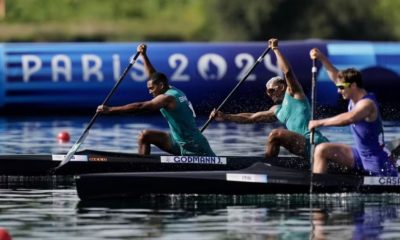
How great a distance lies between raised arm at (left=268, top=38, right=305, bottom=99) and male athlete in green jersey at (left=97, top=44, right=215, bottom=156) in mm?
1580

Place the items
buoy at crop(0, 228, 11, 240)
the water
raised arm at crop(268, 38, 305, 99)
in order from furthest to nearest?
raised arm at crop(268, 38, 305, 99) < the water < buoy at crop(0, 228, 11, 240)

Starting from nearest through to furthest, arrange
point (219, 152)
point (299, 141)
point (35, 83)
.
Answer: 1. point (299, 141)
2. point (219, 152)
3. point (35, 83)

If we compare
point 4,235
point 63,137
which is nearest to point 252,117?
point 4,235

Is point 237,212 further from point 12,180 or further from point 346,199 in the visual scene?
point 12,180

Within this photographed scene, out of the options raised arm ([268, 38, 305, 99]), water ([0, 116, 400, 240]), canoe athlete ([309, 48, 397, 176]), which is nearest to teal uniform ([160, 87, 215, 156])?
raised arm ([268, 38, 305, 99])

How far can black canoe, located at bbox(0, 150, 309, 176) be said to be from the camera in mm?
20703

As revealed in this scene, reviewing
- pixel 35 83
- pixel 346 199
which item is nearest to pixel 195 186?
pixel 346 199

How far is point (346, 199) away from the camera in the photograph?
18.0 meters

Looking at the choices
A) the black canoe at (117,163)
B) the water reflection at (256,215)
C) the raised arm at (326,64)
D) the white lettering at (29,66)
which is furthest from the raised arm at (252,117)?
the white lettering at (29,66)

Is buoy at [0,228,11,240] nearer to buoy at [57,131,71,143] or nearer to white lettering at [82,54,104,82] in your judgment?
buoy at [57,131,71,143]

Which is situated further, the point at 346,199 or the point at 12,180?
the point at 12,180

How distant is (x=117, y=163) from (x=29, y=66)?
1412cm

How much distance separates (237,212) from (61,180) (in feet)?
15.6

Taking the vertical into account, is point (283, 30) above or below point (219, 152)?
above
